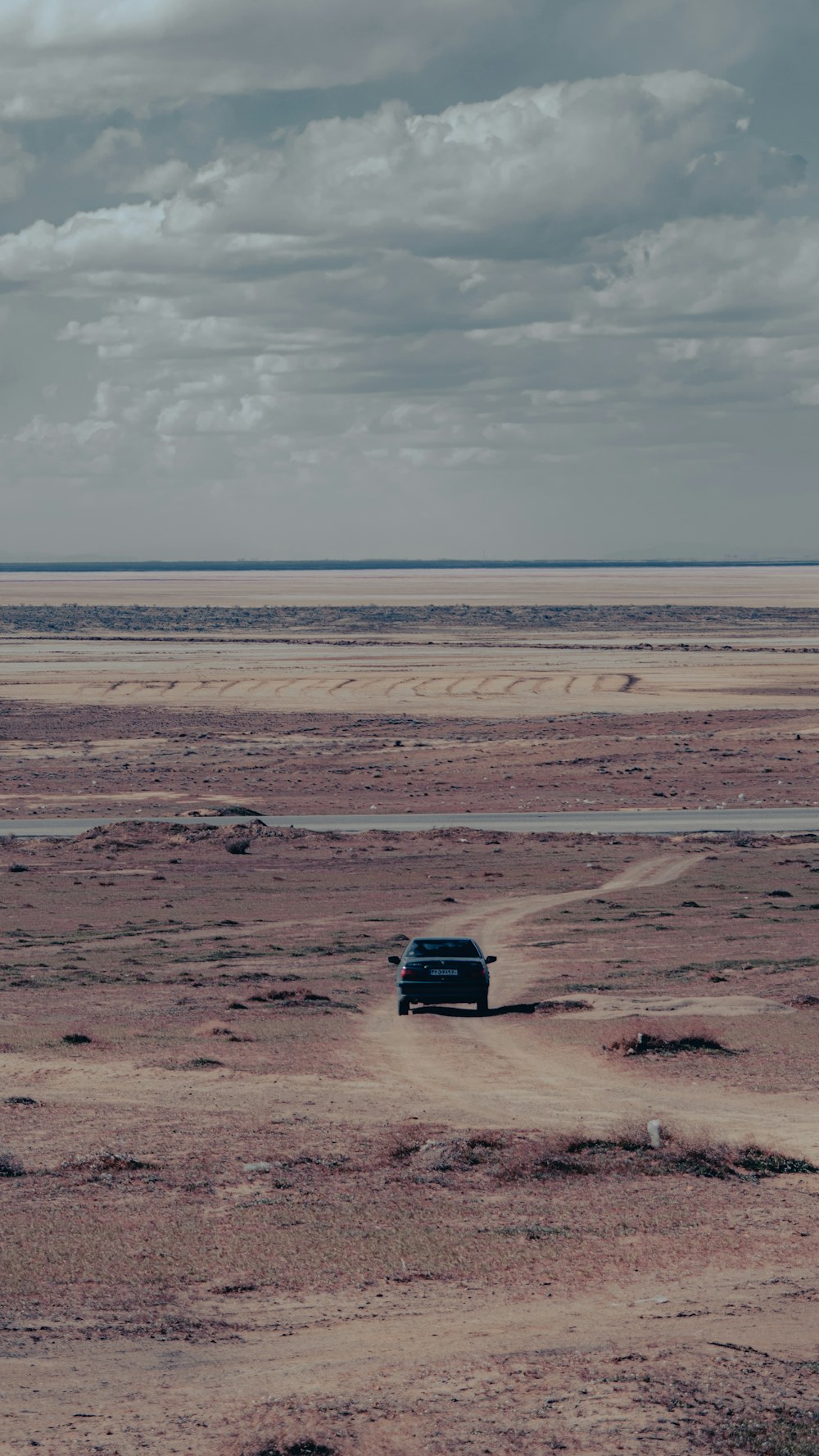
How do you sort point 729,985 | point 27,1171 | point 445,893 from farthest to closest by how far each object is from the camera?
point 445,893 → point 729,985 → point 27,1171

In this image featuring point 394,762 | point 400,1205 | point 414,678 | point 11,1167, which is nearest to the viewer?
point 400,1205

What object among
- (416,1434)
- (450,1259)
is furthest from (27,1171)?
(416,1434)

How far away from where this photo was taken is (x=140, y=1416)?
1056 centimetres

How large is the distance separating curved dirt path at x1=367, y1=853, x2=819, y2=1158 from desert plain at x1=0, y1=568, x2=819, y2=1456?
10cm

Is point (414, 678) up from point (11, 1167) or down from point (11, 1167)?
up

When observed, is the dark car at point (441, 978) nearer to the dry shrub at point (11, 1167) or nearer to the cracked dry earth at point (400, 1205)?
Answer: the cracked dry earth at point (400, 1205)

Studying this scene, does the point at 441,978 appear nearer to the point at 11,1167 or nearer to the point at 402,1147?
the point at 402,1147

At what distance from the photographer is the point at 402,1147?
18016mm

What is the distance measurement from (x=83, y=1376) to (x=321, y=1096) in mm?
9826

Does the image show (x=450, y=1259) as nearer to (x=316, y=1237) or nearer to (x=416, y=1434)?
(x=316, y=1237)

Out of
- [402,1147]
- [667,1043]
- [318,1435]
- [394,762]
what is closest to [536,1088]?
[667,1043]

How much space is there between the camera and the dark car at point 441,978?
28.2 m

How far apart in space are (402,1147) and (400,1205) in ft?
6.82

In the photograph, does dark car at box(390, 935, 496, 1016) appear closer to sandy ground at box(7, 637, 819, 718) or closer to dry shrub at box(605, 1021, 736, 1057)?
dry shrub at box(605, 1021, 736, 1057)
